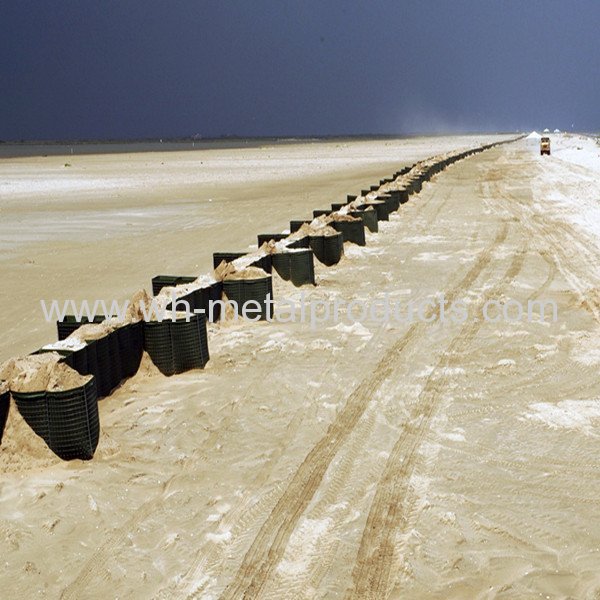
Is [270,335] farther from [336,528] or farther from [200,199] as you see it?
[200,199]

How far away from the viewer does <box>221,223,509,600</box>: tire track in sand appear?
156 inches

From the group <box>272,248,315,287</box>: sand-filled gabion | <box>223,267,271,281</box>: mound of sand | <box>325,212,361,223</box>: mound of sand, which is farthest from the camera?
<box>325,212,361,223</box>: mound of sand

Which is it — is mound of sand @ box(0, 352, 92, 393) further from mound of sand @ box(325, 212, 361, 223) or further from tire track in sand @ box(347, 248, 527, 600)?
mound of sand @ box(325, 212, 361, 223)

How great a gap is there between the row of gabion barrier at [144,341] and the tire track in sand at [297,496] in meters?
1.65

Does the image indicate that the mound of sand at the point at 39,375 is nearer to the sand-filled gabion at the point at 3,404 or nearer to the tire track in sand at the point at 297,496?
the sand-filled gabion at the point at 3,404

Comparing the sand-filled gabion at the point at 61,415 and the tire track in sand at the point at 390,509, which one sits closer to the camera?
the tire track in sand at the point at 390,509

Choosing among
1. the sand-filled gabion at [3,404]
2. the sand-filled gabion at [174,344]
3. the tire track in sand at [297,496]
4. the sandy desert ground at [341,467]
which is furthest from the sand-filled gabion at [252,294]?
the sand-filled gabion at [3,404]

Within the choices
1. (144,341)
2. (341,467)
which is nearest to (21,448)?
(144,341)

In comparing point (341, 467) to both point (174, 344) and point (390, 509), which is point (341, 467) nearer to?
A: point (390, 509)

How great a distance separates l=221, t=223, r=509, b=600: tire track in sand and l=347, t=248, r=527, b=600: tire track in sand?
439 mm

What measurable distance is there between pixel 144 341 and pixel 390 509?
142 inches

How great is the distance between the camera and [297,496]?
4.80m

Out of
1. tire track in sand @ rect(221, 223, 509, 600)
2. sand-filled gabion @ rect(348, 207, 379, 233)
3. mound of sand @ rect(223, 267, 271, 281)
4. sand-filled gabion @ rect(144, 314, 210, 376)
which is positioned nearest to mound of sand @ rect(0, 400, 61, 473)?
tire track in sand @ rect(221, 223, 509, 600)

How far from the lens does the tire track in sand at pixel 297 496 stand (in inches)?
156
